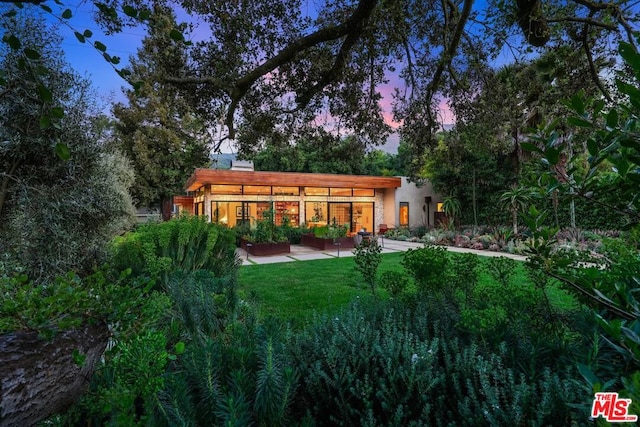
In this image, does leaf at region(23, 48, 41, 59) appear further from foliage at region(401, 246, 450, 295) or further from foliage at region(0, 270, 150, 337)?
foliage at region(401, 246, 450, 295)

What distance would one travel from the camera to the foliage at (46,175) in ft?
11.7

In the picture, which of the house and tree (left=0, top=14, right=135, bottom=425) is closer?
tree (left=0, top=14, right=135, bottom=425)

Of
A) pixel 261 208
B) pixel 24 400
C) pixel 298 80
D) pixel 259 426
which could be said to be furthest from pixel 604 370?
pixel 261 208

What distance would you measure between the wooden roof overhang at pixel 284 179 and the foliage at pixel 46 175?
9.21 metres

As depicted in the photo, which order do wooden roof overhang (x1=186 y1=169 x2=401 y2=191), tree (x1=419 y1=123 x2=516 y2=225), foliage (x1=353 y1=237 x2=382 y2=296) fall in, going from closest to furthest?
foliage (x1=353 y1=237 x2=382 y2=296) → wooden roof overhang (x1=186 y1=169 x2=401 y2=191) → tree (x1=419 y1=123 x2=516 y2=225)

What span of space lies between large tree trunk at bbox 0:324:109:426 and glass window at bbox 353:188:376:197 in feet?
59.0

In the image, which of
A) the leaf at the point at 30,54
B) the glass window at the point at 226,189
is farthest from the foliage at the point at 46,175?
the glass window at the point at 226,189

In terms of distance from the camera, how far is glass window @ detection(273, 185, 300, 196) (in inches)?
663

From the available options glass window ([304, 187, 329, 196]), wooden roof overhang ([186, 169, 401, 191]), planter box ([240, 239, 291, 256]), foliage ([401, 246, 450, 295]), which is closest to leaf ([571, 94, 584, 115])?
foliage ([401, 246, 450, 295])

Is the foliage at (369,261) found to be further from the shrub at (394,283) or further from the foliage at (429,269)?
the foliage at (429,269)

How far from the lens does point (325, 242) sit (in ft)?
40.4

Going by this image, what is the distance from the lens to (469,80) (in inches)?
209

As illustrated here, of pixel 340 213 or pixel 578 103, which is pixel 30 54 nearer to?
pixel 578 103

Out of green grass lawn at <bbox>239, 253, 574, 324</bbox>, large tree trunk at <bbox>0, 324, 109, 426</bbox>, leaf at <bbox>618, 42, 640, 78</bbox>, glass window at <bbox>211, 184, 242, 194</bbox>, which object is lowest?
green grass lawn at <bbox>239, 253, 574, 324</bbox>
